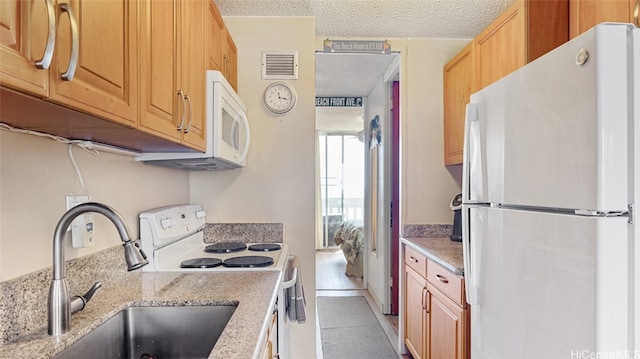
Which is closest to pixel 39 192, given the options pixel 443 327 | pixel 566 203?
pixel 566 203

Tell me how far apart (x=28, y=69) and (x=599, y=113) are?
125 centimetres

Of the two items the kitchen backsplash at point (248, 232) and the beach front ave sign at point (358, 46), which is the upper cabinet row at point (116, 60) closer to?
the kitchen backsplash at point (248, 232)

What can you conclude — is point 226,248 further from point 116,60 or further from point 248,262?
point 116,60

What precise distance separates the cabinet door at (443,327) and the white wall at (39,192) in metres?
1.64

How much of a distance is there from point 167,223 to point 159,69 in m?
0.87

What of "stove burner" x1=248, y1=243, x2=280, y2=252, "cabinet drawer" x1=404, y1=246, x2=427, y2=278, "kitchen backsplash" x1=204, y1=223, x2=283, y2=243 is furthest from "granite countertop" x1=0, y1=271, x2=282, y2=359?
"cabinet drawer" x1=404, y1=246, x2=427, y2=278

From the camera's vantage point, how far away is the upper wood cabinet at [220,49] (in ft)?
5.52

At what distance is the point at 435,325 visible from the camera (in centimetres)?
205

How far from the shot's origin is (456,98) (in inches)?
97.1

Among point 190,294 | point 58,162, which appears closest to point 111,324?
point 190,294

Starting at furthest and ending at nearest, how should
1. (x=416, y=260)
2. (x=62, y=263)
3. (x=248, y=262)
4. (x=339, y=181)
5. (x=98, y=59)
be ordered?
1. (x=339, y=181)
2. (x=416, y=260)
3. (x=248, y=262)
4. (x=62, y=263)
5. (x=98, y=59)

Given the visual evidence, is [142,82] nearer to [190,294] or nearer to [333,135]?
[190,294]

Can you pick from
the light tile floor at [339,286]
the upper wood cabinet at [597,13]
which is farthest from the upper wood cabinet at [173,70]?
the light tile floor at [339,286]

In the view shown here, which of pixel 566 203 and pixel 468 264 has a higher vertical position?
pixel 566 203
